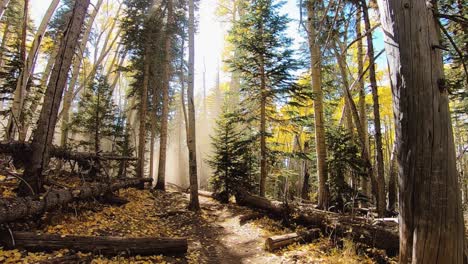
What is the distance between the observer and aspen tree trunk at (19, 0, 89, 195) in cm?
561

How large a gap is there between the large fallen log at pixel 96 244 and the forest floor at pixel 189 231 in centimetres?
13

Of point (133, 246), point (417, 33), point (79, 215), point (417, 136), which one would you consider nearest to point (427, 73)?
point (417, 33)

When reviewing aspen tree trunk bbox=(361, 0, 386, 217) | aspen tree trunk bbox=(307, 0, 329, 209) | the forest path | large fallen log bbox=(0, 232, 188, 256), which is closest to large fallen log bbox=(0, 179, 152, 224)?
large fallen log bbox=(0, 232, 188, 256)

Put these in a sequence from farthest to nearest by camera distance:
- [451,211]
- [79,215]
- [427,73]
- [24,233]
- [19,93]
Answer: [19,93] → [79,215] → [24,233] → [427,73] → [451,211]

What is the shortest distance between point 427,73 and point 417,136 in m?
0.42

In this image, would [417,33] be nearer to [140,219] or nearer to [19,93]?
[140,219]

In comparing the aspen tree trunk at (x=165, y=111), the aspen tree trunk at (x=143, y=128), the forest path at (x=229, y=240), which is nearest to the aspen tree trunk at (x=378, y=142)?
the forest path at (x=229, y=240)

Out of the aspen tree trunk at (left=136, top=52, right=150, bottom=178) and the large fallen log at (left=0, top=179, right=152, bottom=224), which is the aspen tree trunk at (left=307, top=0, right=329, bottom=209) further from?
the aspen tree trunk at (left=136, top=52, right=150, bottom=178)

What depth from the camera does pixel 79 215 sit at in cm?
621

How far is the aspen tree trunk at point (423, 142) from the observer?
1.54m

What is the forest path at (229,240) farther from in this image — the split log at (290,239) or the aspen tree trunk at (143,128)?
the aspen tree trunk at (143,128)

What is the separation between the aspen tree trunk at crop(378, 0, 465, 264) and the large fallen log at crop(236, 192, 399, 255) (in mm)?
4374

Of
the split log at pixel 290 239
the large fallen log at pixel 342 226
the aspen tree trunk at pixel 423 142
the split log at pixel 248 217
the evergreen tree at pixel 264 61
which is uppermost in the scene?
the evergreen tree at pixel 264 61

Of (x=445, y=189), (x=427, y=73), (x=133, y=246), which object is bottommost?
(x=133, y=246)
